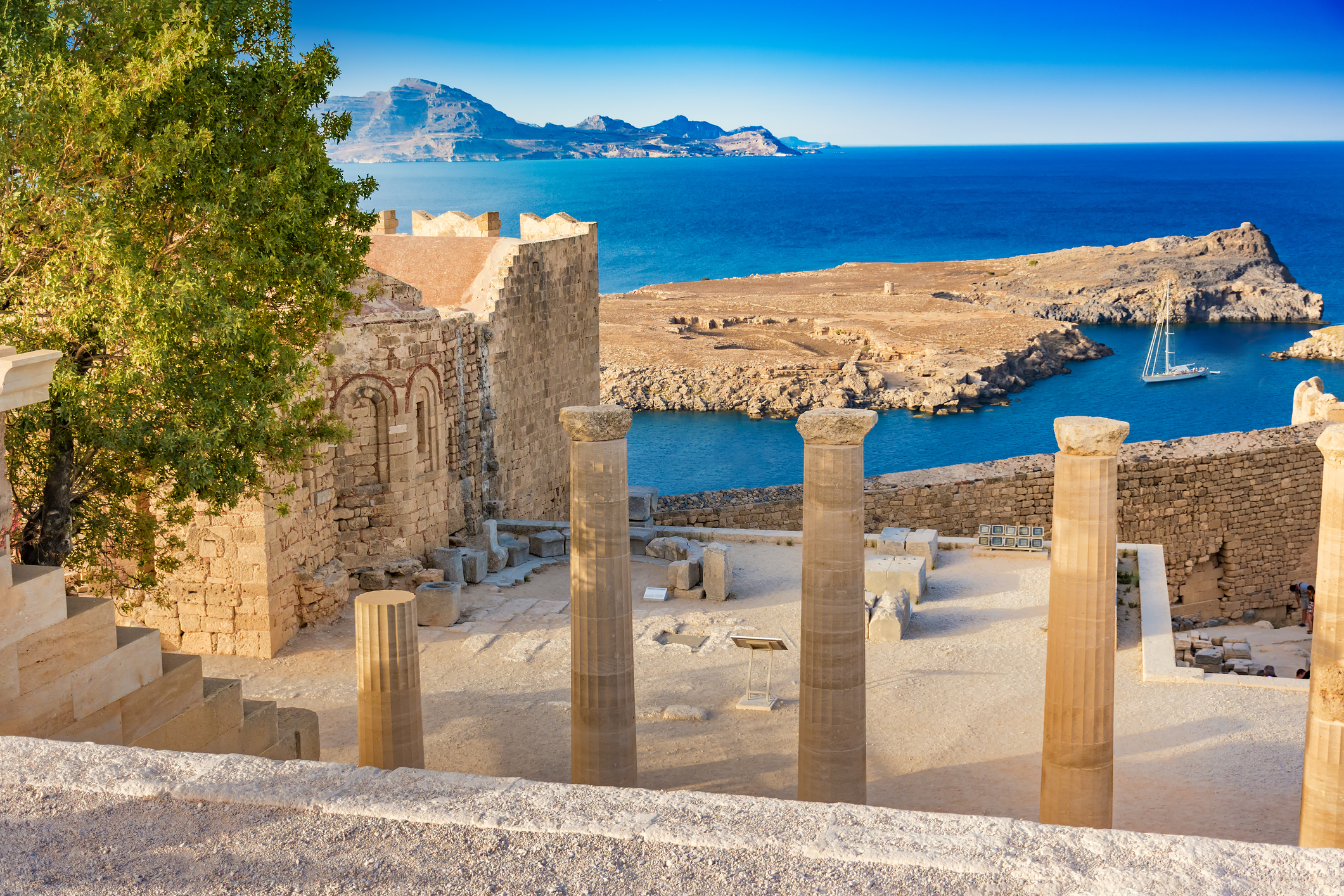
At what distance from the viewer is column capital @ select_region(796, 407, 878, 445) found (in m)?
9.63

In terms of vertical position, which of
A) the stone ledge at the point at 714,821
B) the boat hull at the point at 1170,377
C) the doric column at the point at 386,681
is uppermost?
the stone ledge at the point at 714,821

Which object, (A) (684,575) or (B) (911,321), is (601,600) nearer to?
(A) (684,575)

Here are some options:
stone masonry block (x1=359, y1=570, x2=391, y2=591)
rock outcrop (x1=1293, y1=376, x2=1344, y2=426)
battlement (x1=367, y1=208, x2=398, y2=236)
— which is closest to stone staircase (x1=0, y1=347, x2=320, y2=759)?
stone masonry block (x1=359, y1=570, x2=391, y2=591)

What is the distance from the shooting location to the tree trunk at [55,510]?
10.9 meters

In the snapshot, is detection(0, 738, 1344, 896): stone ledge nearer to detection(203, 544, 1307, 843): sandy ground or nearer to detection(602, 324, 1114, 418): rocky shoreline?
detection(203, 544, 1307, 843): sandy ground

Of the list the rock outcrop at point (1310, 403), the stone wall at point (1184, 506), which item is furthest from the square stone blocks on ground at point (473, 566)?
the rock outcrop at point (1310, 403)

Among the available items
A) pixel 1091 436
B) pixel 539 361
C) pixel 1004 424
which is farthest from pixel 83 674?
pixel 1004 424

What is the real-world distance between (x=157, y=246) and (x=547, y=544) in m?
9.31

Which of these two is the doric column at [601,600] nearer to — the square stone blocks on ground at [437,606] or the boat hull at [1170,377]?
the square stone blocks on ground at [437,606]

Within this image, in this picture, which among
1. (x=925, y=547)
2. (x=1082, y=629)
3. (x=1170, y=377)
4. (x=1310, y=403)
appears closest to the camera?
(x=1082, y=629)

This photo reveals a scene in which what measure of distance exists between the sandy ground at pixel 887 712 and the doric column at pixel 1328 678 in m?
2.36

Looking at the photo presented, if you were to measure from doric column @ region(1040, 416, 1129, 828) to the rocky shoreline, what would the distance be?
40.3 meters

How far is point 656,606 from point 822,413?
26.6ft

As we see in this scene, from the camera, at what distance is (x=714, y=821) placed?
6.64 m
